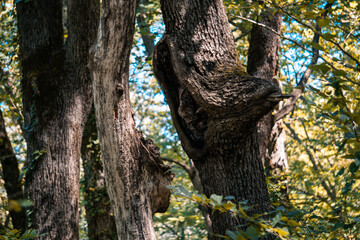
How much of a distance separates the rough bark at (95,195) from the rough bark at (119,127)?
13.8ft

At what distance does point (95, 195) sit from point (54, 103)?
2608mm

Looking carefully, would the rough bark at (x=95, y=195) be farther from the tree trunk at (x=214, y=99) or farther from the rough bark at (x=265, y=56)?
the tree trunk at (x=214, y=99)

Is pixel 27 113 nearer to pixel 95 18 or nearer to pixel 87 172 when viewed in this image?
pixel 95 18

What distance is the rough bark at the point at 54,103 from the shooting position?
4605 millimetres

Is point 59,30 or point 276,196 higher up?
point 59,30

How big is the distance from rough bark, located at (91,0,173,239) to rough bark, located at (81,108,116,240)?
4198 mm

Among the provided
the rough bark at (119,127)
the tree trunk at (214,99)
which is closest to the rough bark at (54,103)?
the rough bark at (119,127)

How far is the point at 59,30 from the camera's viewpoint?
5230mm

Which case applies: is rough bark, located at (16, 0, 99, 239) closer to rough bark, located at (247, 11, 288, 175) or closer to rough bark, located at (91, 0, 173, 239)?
rough bark, located at (91, 0, 173, 239)

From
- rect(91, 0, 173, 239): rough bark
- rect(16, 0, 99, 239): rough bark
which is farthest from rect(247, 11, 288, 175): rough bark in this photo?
rect(91, 0, 173, 239): rough bark

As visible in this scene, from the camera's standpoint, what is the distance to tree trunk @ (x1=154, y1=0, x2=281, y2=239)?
2791 millimetres

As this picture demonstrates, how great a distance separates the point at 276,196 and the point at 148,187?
6.77 ft

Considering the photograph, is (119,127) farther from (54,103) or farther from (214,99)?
(54,103)

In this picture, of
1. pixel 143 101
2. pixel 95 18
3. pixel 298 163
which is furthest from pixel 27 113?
pixel 298 163
